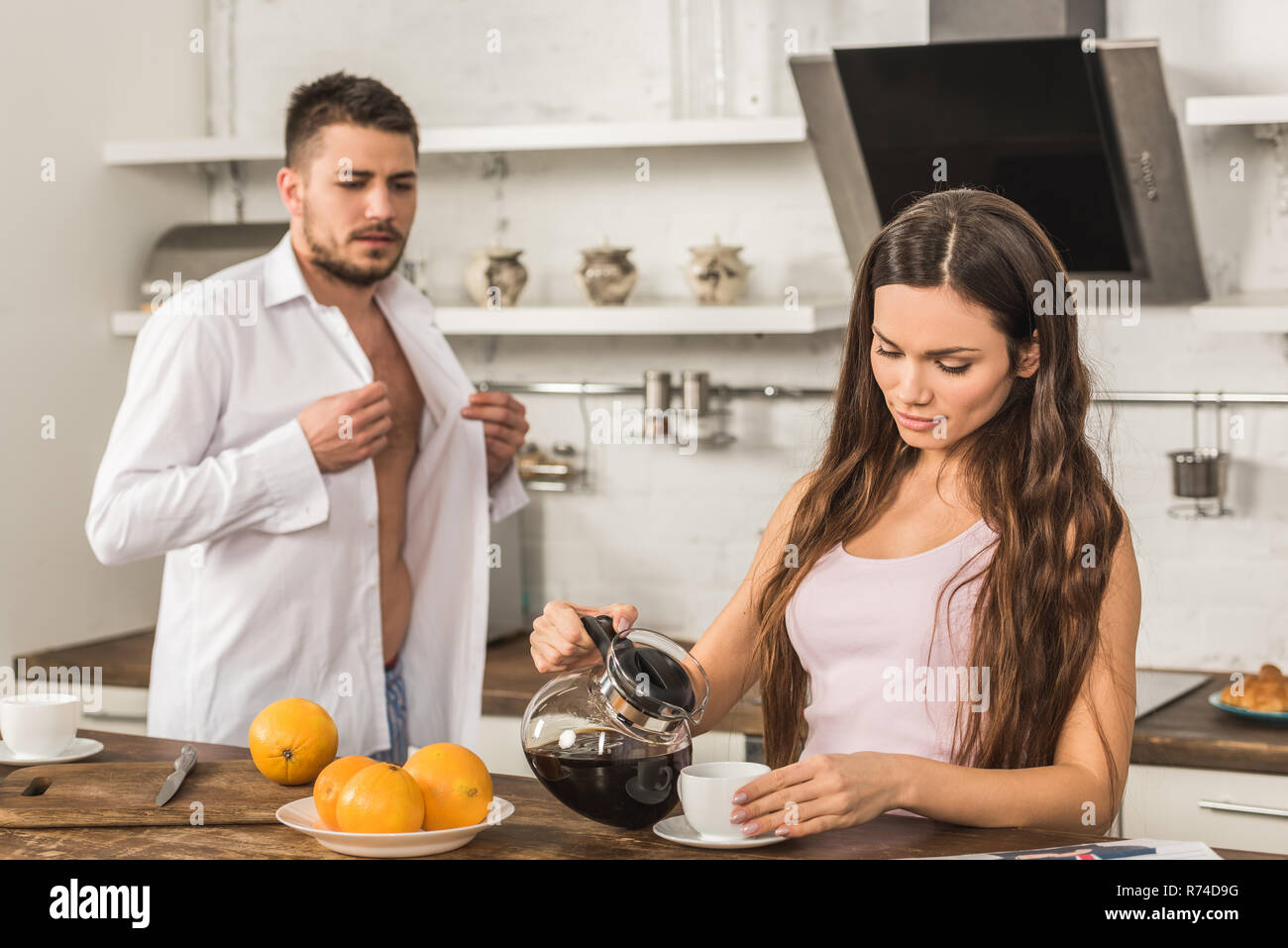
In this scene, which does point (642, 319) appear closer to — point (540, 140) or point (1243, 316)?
point (540, 140)

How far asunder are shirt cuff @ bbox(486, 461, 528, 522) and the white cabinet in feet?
4.12

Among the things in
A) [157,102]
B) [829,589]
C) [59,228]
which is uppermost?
[157,102]

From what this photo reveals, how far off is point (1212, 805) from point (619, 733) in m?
1.65

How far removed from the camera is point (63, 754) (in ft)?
5.69

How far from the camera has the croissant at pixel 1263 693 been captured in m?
2.58

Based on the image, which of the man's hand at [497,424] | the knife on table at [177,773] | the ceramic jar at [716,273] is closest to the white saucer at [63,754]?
the knife on table at [177,773]

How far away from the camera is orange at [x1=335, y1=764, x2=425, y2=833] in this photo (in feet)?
4.17

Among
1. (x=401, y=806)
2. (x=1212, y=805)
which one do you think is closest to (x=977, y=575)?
(x=401, y=806)

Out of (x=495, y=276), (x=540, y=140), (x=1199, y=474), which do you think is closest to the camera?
(x=1199, y=474)
